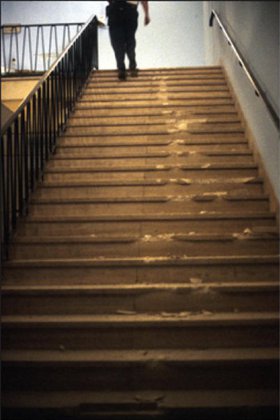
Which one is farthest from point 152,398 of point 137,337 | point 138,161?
point 138,161

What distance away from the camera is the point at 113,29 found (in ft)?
18.0

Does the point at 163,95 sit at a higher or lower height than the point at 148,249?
higher

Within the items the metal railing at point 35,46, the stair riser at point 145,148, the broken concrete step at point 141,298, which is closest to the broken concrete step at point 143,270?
the broken concrete step at point 141,298

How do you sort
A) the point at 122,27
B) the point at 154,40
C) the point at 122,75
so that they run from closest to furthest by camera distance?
the point at 122,27 → the point at 122,75 → the point at 154,40

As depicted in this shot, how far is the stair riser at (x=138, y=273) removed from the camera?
2.81 meters

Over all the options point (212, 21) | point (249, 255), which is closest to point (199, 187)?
point (249, 255)

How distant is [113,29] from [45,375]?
14.0 ft

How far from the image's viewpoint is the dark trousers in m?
5.40

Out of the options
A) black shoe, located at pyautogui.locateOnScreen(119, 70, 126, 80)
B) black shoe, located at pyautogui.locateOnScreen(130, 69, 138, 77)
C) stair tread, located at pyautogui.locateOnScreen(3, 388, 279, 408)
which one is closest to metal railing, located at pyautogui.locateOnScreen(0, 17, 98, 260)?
black shoe, located at pyautogui.locateOnScreen(119, 70, 126, 80)

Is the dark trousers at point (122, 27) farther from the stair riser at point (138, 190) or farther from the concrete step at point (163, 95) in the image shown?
the stair riser at point (138, 190)

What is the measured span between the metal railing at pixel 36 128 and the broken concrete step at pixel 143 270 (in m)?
0.27

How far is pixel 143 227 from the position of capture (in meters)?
3.26

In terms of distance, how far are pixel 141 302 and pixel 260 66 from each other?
6.80ft

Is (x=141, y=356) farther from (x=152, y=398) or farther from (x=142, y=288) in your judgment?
(x=142, y=288)
